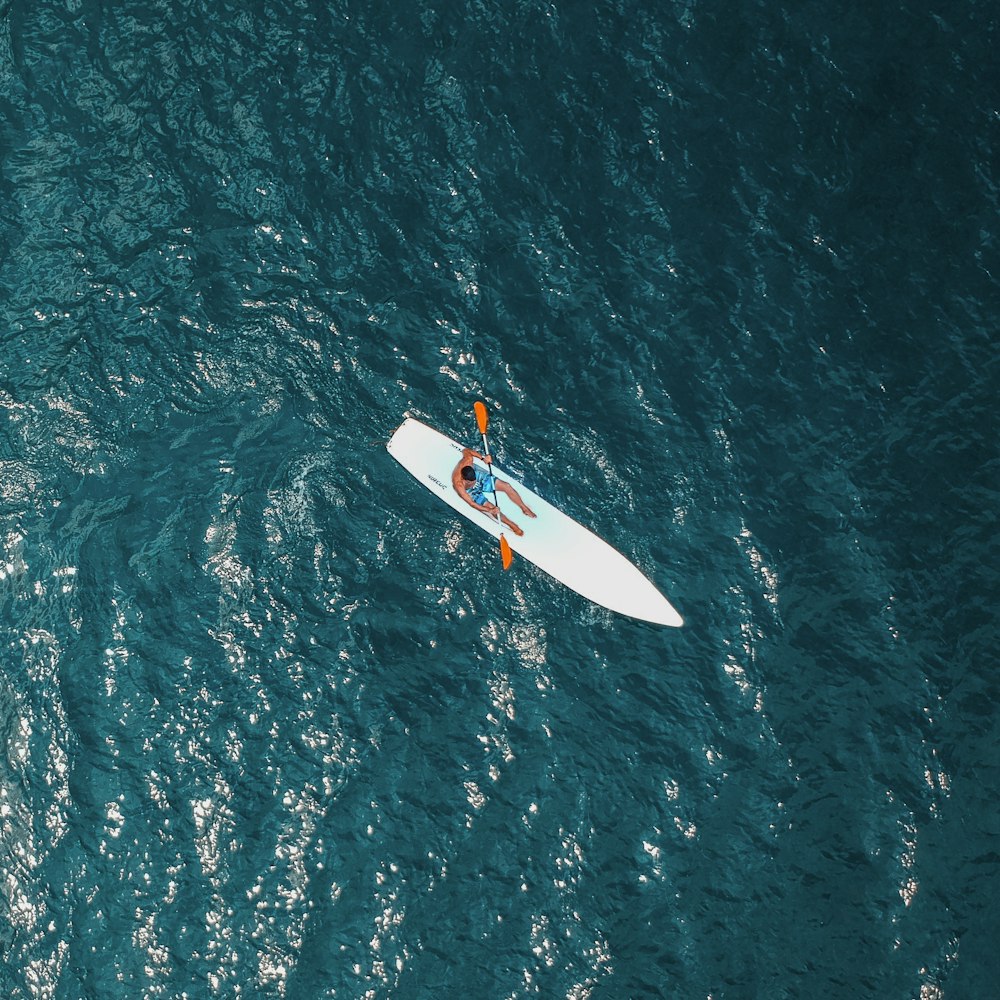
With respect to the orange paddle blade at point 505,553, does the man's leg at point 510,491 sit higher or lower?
higher

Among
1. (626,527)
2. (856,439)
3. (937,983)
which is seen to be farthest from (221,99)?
(937,983)

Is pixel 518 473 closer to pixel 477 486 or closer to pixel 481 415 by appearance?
pixel 477 486

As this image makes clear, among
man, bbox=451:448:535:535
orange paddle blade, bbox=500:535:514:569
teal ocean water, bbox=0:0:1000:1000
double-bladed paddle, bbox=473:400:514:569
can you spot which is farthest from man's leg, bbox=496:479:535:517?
orange paddle blade, bbox=500:535:514:569

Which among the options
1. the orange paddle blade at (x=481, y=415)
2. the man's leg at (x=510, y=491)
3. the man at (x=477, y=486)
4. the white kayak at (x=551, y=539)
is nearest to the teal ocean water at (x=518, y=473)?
the white kayak at (x=551, y=539)

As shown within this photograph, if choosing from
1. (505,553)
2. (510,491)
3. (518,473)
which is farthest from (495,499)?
(505,553)

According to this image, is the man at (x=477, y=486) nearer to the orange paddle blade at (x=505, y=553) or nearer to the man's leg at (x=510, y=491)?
the man's leg at (x=510, y=491)

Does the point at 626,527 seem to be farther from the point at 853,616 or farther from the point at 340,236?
the point at 340,236

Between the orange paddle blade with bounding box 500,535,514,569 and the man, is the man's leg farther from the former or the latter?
the orange paddle blade with bounding box 500,535,514,569
